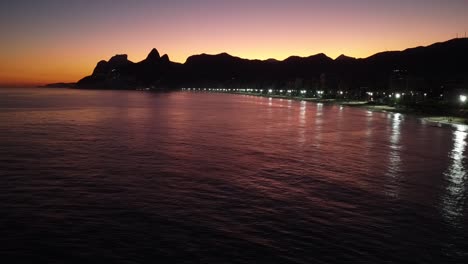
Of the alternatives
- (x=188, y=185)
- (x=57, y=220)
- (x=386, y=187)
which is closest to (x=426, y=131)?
(x=386, y=187)

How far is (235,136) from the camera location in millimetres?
61344

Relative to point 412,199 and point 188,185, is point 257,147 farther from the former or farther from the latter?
point 412,199

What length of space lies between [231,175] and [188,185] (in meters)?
4.67

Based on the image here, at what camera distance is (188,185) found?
29.2 metres

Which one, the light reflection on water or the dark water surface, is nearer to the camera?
the dark water surface

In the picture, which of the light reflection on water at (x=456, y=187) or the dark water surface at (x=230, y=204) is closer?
the dark water surface at (x=230, y=204)

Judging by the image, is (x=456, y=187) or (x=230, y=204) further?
(x=456, y=187)

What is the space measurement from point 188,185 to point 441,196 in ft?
52.4

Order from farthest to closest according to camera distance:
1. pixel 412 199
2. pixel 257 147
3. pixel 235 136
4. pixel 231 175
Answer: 1. pixel 235 136
2. pixel 257 147
3. pixel 231 175
4. pixel 412 199

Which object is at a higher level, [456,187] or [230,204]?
[230,204]

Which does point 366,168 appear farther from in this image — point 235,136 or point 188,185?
point 235,136


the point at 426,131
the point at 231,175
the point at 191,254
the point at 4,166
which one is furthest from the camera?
the point at 426,131

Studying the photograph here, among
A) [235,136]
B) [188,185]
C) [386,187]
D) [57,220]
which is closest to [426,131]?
[235,136]

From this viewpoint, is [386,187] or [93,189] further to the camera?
[386,187]
